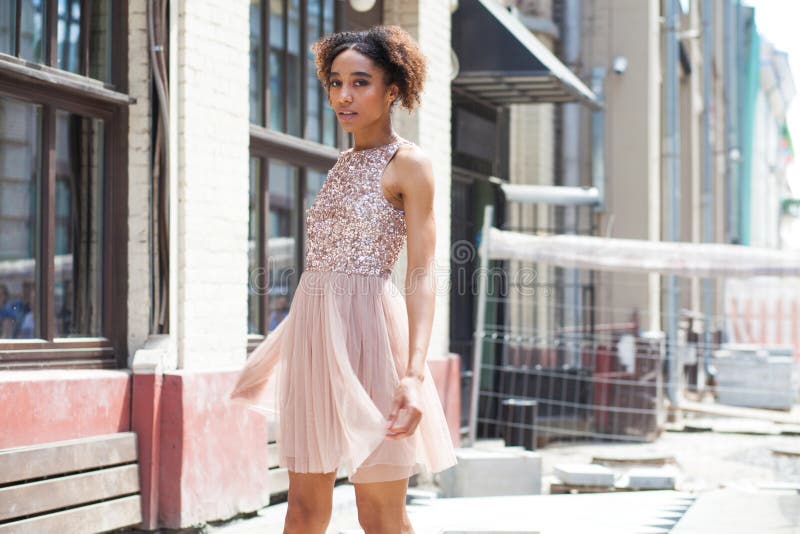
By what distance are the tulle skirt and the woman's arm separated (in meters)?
0.10

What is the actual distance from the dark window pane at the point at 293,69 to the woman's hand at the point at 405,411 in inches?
217

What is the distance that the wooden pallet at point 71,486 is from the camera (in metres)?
5.52

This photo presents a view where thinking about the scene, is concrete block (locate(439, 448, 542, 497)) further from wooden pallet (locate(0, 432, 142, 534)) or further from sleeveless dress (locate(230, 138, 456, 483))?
sleeveless dress (locate(230, 138, 456, 483))

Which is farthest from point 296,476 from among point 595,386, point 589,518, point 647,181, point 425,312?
point 647,181

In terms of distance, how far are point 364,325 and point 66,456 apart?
2.74 metres

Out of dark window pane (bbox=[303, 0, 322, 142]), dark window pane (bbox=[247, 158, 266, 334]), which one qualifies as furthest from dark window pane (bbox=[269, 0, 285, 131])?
dark window pane (bbox=[247, 158, 266, 334])

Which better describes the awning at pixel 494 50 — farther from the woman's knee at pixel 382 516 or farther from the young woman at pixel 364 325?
the woman's knee at pixel 382 516

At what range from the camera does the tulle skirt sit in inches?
142

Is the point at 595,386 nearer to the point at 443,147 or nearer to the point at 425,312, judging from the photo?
the point at 443,147

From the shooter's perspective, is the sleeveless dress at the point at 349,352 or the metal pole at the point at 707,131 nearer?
the sleeveless dress at the point at 349,352

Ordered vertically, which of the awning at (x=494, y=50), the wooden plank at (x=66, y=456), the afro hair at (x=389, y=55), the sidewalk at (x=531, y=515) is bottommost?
the sidewalk at (x=531, y=515)

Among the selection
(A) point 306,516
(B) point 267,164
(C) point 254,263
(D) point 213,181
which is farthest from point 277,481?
(A) point 306,516

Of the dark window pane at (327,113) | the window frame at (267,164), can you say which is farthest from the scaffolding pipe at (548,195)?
the window frame at (267,164)

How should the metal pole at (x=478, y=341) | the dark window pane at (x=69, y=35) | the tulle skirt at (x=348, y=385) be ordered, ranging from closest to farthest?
the tulle skirt at (x=348, y=385)
the dark window pane at (x=69, y=35)
the metal pole at (x=478, y=341)
